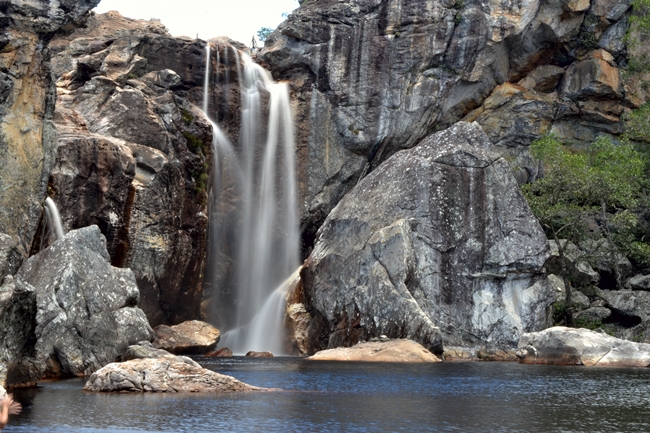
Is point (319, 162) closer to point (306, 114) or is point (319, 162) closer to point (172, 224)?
point (306, 114)

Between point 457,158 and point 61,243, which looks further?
point 457,158

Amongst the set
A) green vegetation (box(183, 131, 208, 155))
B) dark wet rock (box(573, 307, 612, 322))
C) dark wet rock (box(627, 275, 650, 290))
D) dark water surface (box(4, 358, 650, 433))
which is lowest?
dark water surface (box(4, 358, 650, 433))

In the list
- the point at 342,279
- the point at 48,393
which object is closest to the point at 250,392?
the point at 48,393

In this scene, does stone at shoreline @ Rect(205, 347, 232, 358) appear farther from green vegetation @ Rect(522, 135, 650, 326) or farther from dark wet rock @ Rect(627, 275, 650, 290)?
dark wet rock @ Rect(627, 275, 650, 290)

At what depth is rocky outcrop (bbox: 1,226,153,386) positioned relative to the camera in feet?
88.5

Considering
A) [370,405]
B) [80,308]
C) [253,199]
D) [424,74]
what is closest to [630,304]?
[424,74]

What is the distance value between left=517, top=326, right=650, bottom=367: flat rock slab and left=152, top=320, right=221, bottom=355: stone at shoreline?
16.1 meters

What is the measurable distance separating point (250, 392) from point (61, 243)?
418 inches

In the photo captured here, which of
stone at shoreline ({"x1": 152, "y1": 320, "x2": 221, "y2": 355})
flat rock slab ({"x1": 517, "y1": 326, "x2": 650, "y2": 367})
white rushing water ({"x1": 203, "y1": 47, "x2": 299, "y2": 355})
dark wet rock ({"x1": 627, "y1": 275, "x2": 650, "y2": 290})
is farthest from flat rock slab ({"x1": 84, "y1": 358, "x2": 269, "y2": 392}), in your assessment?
dark wet rock ({"x1": 627, "y1": 275, "x2": 650, "y2": 290})

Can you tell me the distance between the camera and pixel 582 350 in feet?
115

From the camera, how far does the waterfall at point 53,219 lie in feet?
119

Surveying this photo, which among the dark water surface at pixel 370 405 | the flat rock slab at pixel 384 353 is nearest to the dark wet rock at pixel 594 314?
the flat rock slab at pixel 384 353

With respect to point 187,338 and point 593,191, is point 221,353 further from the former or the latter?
point 593,191

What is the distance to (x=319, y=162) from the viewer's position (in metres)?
55.0
